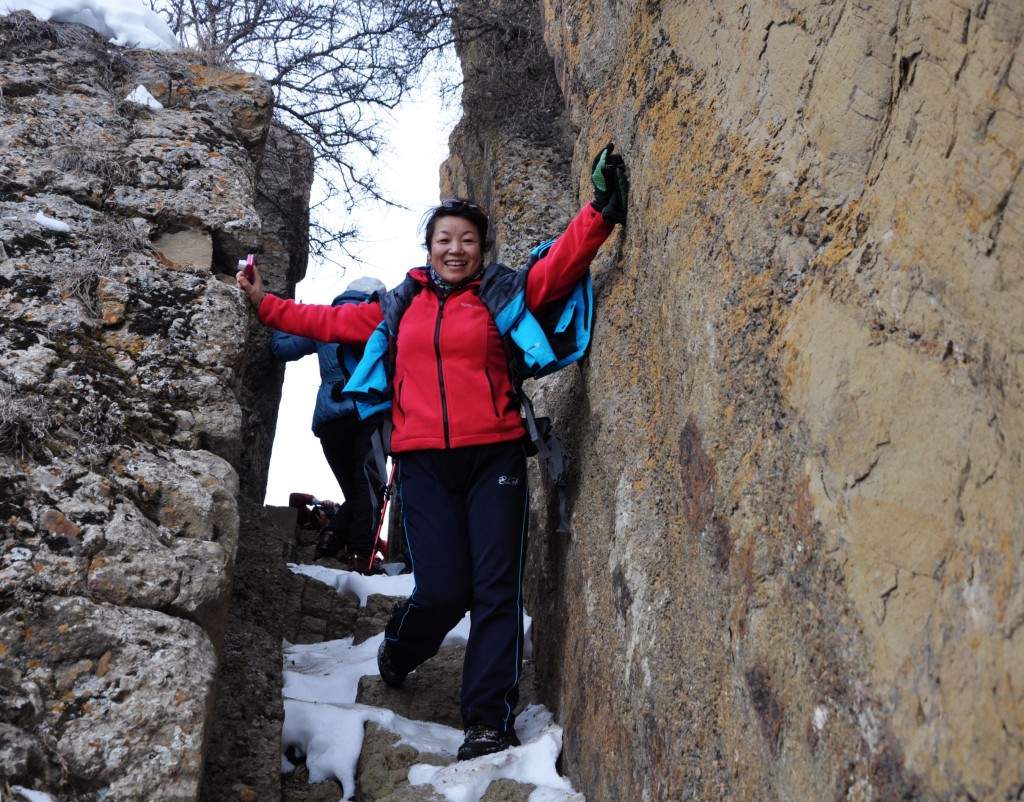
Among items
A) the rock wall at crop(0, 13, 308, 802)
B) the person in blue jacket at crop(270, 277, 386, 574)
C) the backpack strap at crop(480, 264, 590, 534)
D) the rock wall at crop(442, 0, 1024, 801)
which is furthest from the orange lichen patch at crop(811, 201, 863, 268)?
the person in blue jacket at crop(270, 277, 386, 574)

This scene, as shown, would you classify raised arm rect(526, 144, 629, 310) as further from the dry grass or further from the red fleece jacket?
the dry grass

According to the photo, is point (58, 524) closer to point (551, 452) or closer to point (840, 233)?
point (551, 452)

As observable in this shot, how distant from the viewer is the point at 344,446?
650 cm

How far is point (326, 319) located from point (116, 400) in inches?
41.5

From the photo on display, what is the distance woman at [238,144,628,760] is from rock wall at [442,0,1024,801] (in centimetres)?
27

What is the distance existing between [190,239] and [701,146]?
2580 mm

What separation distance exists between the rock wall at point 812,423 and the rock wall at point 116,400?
4.41 feet

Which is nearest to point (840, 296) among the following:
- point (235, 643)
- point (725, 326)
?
point (725, 326)

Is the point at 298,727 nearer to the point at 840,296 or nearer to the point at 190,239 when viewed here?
the point at 190,239

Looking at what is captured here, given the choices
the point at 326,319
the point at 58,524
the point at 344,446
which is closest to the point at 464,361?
the point at 326,319

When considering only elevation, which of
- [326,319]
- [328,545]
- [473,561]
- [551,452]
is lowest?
[328,545]

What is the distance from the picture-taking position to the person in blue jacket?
6.25 meters

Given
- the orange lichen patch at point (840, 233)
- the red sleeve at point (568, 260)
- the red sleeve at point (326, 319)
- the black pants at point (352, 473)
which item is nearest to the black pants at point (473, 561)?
the red sleeve at point (568, 260)

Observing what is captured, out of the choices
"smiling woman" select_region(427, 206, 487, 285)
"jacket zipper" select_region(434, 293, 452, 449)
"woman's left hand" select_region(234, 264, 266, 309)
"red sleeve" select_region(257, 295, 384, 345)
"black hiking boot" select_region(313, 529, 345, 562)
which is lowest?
"black hiking boot" select_region(313, 529, 345, 562)
